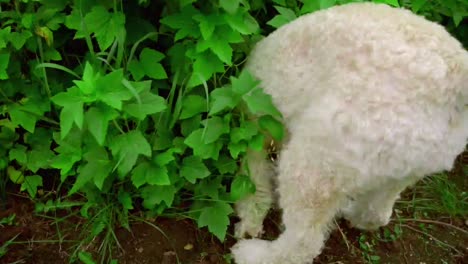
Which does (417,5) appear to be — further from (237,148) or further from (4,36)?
(4,36)

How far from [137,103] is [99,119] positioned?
0.70 feet

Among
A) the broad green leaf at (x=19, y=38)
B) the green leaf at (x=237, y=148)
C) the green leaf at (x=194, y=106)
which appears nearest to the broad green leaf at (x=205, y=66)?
the green leaf at (x=194, y=106)

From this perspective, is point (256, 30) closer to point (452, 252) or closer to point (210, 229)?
point (210, 229)

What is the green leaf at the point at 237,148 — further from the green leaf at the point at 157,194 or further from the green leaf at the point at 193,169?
the green leaf at the point at 157,194

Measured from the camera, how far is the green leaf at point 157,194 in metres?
2.55

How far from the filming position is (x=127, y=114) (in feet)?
7.37

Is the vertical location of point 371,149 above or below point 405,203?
above

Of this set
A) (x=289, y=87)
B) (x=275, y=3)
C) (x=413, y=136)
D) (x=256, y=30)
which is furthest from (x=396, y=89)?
(x=275, y=3)

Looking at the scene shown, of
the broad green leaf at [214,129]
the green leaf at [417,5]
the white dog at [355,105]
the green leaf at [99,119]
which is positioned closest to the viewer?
the white dog at [355,105]

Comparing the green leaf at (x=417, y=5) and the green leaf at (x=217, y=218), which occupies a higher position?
the green leaf at (x=417, y=5)

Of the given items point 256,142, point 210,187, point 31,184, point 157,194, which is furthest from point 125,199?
point 256,142

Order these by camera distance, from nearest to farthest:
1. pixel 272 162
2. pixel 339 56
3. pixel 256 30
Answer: pixel 339 56, pixel 256 30, pixel 272 162

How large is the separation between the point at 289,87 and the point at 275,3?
0.85m

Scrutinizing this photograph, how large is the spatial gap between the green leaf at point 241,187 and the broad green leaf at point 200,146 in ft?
0.72
